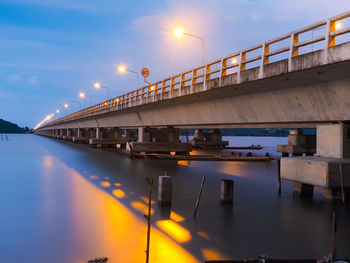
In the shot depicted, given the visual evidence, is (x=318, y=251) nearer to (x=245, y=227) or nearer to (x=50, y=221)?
(x=245, y=227)

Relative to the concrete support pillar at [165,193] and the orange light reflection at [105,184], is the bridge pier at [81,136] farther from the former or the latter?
the concrete support pillar at [165,193]

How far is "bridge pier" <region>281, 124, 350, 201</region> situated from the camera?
14.6m

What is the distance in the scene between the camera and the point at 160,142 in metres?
38.2

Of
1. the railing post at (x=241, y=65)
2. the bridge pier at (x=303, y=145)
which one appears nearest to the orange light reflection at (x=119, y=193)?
the railing post at (x=241, y=65)

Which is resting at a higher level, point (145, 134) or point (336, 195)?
point (145, 134)

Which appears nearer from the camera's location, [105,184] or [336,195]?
[336,195]

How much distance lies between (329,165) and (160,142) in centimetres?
2511

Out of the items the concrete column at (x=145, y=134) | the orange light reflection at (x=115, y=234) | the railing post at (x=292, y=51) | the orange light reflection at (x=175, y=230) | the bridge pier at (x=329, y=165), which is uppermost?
the railing post at (x=292, y=51)

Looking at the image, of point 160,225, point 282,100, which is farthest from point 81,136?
point 160,225

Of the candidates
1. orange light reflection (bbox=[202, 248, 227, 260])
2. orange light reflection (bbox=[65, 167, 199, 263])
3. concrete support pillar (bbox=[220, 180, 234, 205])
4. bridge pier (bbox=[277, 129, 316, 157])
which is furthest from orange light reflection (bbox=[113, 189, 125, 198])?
bridge pier (bbox=[277, 129, 316, 157])

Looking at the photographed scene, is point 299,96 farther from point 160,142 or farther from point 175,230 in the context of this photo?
point 160,142

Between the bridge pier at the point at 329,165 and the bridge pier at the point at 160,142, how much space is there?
20.7 metres

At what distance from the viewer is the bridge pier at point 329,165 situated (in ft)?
47.8

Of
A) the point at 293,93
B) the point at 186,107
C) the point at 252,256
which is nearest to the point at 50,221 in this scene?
the point at 252,256
